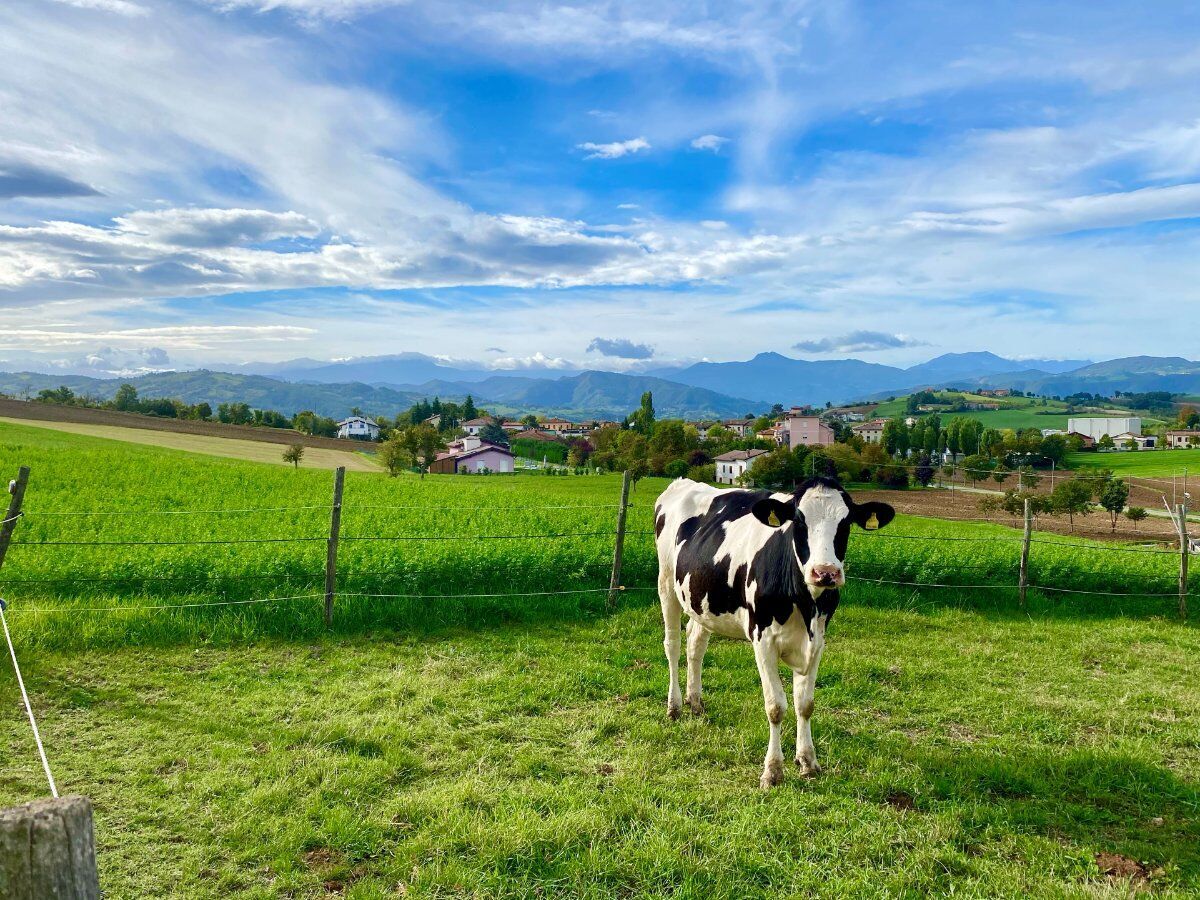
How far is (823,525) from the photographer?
5.43 metres

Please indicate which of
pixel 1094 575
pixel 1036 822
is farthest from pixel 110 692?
pixel 1094 575

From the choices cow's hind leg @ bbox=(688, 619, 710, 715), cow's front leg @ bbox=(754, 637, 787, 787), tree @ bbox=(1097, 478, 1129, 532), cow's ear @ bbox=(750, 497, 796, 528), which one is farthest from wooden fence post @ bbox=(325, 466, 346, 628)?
tree @ bbox=(1097, 478, 1129, 532)

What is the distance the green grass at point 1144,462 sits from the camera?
7161 centimetres

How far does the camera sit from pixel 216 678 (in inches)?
299

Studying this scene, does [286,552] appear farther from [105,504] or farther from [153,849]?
[105,504]

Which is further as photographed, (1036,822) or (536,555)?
(536,555)

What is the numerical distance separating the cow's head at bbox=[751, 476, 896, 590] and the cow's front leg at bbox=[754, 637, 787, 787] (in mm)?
742

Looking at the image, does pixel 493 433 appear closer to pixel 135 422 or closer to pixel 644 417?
pixel 644 417

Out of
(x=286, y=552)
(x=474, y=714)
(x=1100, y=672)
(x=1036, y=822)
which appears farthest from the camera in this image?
(x=286, y=552)

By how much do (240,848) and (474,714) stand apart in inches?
94.9

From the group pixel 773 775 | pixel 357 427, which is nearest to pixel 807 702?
pixel 773 775

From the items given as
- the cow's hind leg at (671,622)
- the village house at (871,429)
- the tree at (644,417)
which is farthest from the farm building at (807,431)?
the cow's hind leg at (671,622)

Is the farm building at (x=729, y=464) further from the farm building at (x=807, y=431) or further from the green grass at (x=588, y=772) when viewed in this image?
the green grass at (x=588, y=772)

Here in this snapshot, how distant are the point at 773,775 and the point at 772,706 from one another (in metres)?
0.51
